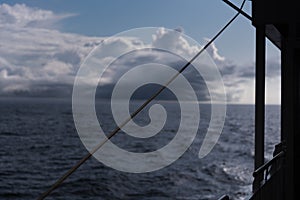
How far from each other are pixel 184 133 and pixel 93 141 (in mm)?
10145

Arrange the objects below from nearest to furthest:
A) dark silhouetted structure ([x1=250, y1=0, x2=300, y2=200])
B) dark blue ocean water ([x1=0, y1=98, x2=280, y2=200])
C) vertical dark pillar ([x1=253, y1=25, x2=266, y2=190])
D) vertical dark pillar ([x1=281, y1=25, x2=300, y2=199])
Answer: dark silhouetted structure ([x1=250, y1=0, x2=300, y2=200])
vertical dark pillar ([x1=253, y1=25, x2=266, y2=190])
vertical dark pillar ([x1=281, y1=25, x2=300, y2=199])
dark blue ocean water ([x1=0, y1=98, x2=280, y2=200])

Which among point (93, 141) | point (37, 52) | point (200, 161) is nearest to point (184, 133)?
point (93, 141)

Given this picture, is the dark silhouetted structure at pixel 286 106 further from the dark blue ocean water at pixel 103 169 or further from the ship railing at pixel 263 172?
the dark blue ocean water at pixel 103 169

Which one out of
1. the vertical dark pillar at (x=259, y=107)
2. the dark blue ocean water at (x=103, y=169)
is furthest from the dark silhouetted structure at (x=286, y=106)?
the dark blue ocean water at (x=103, y=169)

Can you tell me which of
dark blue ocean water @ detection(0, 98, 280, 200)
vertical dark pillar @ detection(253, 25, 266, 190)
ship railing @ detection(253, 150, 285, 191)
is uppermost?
dark blue ocean water @ detection(0, 98, 280, 200)

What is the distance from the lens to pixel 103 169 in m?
29.4

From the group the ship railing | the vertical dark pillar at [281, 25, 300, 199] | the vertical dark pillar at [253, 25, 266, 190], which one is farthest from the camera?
the vertical dark pillar at [281, 25, 300, 199]

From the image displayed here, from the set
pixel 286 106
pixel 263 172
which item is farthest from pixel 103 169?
pixel 263 172

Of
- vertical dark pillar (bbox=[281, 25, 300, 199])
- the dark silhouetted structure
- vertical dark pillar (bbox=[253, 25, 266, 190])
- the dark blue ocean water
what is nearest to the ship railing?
the dark silhouetted structure

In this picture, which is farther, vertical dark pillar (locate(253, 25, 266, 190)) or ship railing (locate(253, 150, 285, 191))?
vertical dark pillar (locate(253, 25, 266, 190))

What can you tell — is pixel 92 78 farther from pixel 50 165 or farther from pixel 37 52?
pixel 50 165

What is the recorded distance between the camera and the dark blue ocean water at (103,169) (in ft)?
74.9

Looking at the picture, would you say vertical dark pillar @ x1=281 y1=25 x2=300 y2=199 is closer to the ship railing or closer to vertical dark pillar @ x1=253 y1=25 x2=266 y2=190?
vertical dark pillar @ x1=253 y1=25 x2=266 y2=190

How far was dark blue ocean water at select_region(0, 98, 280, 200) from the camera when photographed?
22.8 meters
